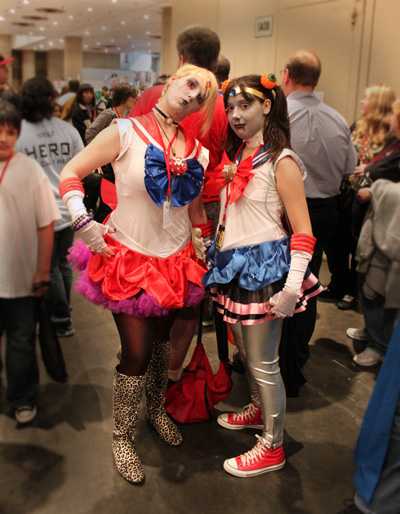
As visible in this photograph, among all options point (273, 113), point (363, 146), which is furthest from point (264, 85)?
point (363, 146)

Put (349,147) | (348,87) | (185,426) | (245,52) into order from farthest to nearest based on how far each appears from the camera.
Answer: (185,426) < (245,52) < (349,147) < (348,87)

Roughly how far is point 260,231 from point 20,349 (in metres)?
0.96

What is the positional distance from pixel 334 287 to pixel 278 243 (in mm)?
461

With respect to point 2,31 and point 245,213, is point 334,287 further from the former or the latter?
point 2,31

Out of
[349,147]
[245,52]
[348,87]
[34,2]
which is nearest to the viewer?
[34,2]

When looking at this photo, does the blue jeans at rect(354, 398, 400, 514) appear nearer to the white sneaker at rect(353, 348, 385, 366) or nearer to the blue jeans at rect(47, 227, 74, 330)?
the white sneaker at rect(353, 348, 385, 366)

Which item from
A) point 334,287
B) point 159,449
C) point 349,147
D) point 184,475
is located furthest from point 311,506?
point 349,147

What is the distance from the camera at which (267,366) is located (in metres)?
1.94

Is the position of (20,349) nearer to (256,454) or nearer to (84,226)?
(84,226)

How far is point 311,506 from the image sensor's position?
190 centimetres

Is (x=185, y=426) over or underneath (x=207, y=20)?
underneath

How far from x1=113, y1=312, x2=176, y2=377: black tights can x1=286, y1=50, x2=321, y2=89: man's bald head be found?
3.58 feet

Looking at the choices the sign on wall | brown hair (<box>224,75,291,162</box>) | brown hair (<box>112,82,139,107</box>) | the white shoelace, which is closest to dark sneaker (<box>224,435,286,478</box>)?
the white shoelace

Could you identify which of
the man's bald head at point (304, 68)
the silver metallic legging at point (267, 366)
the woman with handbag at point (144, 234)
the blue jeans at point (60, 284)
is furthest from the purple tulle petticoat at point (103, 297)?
the man's bald head at point (304, 68)
